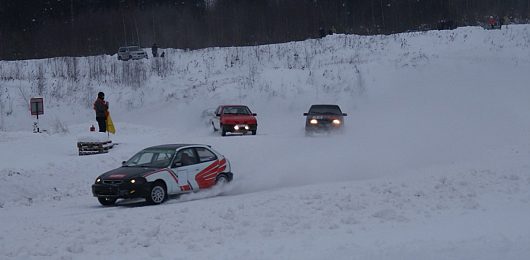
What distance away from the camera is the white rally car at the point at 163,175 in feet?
51.7

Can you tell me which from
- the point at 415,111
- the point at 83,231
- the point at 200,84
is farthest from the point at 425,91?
the point at 83,231

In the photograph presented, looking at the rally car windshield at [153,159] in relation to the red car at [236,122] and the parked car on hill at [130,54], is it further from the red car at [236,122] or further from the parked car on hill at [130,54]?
the parked car on hill at [130,54]

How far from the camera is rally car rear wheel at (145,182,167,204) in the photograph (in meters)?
15.8

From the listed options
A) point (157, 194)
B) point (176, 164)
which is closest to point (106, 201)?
point (157, 194)

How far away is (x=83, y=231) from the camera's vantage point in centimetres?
1195

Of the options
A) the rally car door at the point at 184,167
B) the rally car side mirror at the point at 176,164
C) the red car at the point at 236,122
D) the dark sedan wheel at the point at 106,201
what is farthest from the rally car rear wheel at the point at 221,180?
the red car at the point at 236,122

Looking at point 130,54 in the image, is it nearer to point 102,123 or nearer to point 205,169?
point 102,123

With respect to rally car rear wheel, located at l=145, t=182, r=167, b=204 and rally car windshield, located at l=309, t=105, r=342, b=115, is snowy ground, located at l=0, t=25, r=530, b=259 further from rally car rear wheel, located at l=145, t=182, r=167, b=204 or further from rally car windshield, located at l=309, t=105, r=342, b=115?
rally car windshield, located at l=309, t=105, r=342, b=115

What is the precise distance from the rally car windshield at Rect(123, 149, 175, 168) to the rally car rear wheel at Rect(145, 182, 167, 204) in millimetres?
703

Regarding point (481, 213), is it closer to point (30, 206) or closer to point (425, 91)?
point (30, 206)

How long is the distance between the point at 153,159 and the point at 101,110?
9.49 meters

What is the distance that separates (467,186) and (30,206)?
11.0 meters

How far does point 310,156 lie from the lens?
73.4 ft

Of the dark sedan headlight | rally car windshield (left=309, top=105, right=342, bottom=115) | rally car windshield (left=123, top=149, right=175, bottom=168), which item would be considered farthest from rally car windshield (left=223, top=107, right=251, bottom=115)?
the dark sedan headlight
